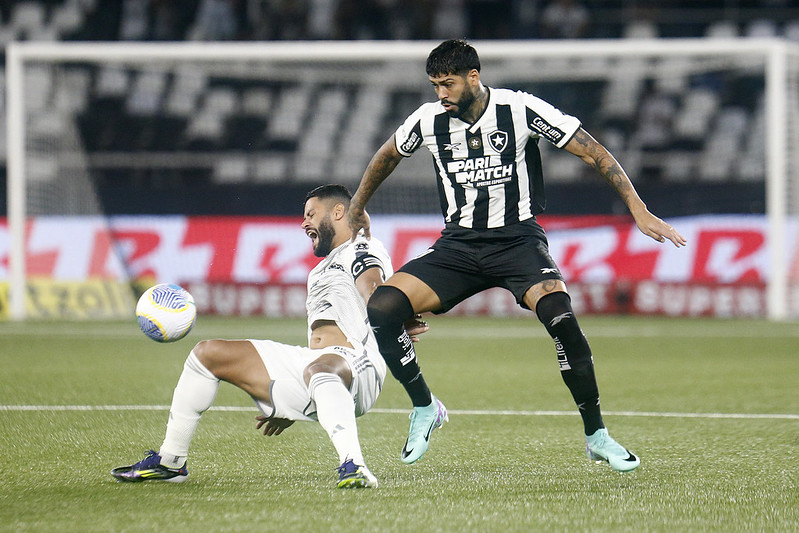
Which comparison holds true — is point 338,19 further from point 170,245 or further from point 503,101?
point 503,101

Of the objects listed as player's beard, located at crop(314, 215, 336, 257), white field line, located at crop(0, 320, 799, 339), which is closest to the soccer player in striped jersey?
player's beard, located at crop(314, 215, 336, 257)

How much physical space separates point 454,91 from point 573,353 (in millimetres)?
1272

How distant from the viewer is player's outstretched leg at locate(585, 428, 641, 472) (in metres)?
4.71

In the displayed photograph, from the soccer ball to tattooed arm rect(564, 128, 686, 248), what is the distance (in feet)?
6.08

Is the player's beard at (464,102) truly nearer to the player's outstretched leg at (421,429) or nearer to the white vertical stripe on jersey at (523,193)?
the white vertical stripe on jersey at (523,193)

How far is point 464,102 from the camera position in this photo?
5000 millimetres

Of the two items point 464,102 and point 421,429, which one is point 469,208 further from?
point 421,429

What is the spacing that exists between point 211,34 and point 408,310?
15.6m

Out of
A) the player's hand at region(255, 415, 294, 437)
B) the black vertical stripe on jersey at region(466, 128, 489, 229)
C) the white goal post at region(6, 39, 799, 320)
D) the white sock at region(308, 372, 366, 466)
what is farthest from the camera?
the white goal post at region(6, 39, 799, 320)

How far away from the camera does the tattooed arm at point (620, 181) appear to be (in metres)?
4.75

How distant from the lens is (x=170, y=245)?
14289 millimetres

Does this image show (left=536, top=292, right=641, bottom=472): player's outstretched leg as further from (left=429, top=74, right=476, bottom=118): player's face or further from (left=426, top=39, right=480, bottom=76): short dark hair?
(left=426, top=39, right=480, bottom=76): short dark hair

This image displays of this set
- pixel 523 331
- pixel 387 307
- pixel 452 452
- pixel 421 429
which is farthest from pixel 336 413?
pixel 523 331

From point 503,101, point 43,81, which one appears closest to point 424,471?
point 503,101
